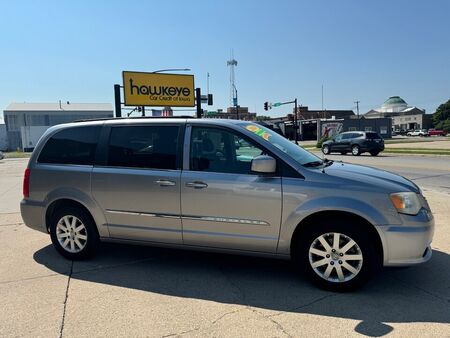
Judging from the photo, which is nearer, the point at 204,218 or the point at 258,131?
the point at 204,218

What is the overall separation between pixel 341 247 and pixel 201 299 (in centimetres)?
149

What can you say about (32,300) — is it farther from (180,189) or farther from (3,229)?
(3,229)

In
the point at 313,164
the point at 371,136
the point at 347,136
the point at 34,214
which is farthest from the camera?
the point at 347,136

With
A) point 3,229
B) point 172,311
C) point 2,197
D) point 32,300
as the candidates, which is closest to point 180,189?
point 172,311

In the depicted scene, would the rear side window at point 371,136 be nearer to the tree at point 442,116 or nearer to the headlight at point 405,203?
the headlight at point 405,203

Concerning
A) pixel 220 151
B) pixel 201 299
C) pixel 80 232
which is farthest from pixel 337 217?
pixel 80 232

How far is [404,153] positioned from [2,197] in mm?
24782

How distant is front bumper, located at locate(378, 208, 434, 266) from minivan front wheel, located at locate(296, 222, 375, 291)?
0.17 m

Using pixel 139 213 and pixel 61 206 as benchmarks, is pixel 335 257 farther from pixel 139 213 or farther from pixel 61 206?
pixel 61 206

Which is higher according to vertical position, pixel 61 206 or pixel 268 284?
pixel 61 206

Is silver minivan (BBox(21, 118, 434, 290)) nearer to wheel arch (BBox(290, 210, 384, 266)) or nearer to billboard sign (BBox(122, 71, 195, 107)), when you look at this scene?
wheel arch (BBox(290, 210, 384, 266))

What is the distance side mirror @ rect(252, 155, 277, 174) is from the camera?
3996mm

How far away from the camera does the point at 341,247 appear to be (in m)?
3.91

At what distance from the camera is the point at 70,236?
5.05 m
